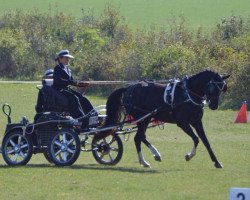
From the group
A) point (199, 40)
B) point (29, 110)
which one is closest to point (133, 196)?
point (29, 110)

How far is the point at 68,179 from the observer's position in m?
15.9

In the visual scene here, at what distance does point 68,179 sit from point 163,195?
2.35 metres

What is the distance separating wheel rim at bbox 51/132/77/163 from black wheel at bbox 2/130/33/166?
0.50 m

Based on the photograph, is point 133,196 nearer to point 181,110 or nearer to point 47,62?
point 181,110

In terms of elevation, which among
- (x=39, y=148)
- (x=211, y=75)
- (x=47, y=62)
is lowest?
(x=47, y=62)

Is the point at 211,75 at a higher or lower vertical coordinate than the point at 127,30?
higher

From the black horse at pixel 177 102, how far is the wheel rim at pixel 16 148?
1.65 metres

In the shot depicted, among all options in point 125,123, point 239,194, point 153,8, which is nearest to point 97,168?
point 125,123

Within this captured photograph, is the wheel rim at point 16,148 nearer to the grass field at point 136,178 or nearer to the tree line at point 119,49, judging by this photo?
the grass field at point 136,178

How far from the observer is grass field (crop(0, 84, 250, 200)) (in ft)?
46.9

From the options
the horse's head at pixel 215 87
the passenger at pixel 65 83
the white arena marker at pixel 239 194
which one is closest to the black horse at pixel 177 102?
the horse's head at pixel 215 87

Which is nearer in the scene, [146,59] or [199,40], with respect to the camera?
[146,59]

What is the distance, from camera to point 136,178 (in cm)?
1606

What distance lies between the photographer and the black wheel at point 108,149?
61.8 feet
